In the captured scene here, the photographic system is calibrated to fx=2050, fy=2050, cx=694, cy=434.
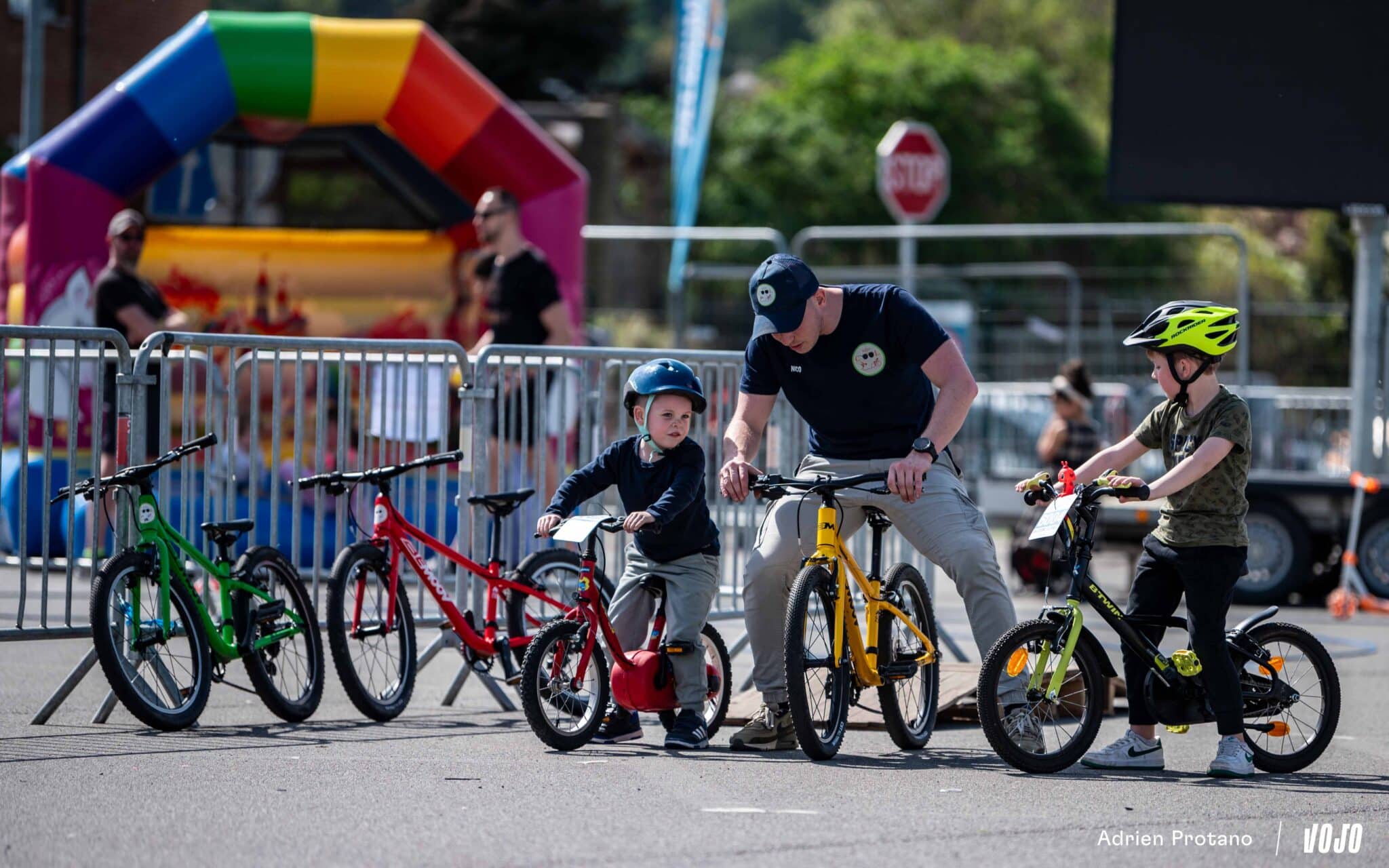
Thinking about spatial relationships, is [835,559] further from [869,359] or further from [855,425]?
[869,359]

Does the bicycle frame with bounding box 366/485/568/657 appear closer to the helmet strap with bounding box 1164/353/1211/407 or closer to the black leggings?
the black leggings

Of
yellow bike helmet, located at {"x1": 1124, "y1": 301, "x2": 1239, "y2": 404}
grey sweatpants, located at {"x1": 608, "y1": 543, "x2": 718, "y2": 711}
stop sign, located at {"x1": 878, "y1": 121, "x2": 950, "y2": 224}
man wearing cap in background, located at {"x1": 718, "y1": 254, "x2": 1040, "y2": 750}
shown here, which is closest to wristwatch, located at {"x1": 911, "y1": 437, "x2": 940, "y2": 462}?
man wearing cap in background, located at {"x1": 718, "y1": 254, "x2": 1040, "y2": 750}

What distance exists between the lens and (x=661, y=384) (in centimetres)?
735

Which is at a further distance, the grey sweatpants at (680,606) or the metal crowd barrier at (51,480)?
the metal crowd barrier at (51,480)

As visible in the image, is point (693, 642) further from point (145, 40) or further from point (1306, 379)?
point (145, 40)

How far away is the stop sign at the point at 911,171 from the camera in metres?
18.3

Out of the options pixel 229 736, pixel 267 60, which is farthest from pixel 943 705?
pixel 267 60

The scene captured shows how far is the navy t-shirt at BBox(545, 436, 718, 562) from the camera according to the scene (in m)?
7.34

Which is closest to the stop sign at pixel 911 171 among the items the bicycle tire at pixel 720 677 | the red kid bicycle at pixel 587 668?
the bicycle tire at pixel 720 677

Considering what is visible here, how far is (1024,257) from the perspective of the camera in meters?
47.9

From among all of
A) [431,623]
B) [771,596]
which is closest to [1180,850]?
[771,596]

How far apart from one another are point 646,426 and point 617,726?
44.0 inches

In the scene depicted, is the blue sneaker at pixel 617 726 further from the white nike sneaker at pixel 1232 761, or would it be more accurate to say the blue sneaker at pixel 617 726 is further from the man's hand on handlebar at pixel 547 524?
the white nike sneaker at pixel 1232 761

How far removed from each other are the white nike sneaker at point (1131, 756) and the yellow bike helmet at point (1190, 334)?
1210mm
